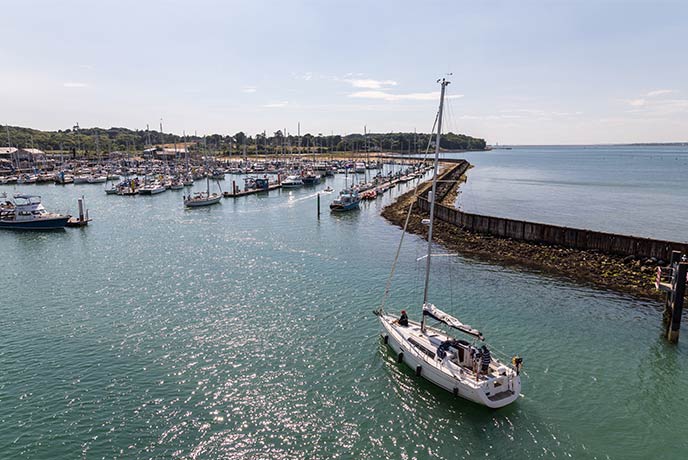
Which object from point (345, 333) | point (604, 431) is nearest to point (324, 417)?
point (345, 333)

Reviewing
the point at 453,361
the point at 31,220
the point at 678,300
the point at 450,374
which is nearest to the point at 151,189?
the point at 31,220

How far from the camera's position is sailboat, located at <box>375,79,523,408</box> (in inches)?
857

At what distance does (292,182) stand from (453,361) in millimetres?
106781

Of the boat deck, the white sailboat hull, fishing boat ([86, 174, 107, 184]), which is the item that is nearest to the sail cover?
the white sailboat hull

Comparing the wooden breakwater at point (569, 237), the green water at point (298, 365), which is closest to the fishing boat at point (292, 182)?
the wooden breakwater at point (569, 237)

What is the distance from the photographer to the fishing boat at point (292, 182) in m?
125

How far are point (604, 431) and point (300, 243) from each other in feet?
143

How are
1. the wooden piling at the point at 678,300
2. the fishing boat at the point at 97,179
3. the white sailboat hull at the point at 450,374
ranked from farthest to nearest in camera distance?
the fishing boat at the point at 97,179, the wooden piling at the point at 678,300, the white sailboat hull at the point at 450,374

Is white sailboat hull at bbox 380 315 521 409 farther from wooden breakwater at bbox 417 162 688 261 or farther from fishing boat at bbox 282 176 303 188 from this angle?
fishing boat at bbox 282 176 303 188

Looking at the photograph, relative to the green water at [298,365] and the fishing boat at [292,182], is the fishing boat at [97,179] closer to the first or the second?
the fishing boat at [292,182]

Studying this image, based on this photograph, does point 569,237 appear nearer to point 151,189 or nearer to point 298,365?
point 298,365

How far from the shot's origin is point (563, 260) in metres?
46.4

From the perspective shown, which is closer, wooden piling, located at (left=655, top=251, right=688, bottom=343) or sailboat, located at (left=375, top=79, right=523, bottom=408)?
sailboat, located at (left=375, top=79, right=523, bottom=408)

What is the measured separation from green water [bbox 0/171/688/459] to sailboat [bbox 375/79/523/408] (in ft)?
2.83
